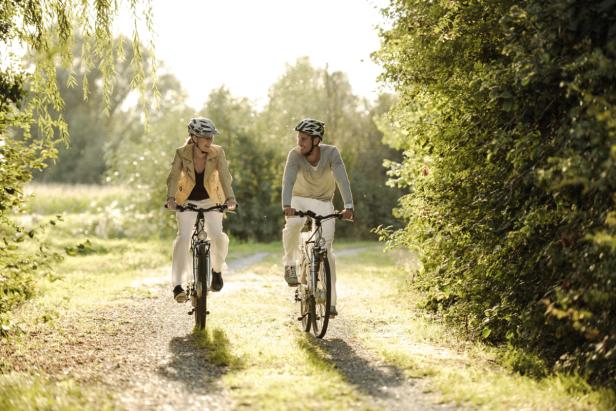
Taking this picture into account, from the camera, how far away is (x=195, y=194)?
322 inches

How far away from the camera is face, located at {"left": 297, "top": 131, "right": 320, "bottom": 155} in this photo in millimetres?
7723

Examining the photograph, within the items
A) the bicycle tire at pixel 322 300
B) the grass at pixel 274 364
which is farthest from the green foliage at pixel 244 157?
the bicycle tire at pixel 322 300

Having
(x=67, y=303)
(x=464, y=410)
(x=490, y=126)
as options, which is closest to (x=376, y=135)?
(x=67, y=303)

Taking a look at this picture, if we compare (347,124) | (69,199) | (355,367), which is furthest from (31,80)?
(69,199)

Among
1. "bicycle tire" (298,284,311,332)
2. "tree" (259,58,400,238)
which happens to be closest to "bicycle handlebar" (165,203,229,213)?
"bicycle tire" (298,284,311,332)

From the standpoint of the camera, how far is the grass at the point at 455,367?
16.7ft

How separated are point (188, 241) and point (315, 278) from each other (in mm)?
1557

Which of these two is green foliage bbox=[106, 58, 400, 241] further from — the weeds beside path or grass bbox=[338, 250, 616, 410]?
grass bbox=[338, 250, 616, 410]

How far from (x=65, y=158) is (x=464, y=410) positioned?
202ft

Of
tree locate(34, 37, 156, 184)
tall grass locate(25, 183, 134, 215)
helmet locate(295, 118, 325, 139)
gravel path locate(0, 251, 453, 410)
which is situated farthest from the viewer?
tree locate(34, 37, 156, 184)

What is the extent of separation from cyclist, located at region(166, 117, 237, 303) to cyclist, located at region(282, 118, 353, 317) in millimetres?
754

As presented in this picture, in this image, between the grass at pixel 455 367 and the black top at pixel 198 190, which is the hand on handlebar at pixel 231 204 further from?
the grass at pixel 455 367

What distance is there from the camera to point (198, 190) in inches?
322

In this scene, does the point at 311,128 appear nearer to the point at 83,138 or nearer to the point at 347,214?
the point at 347,214
